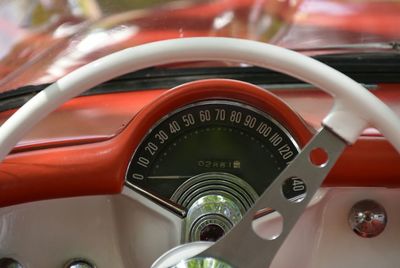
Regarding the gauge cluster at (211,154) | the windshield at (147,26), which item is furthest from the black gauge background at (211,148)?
the windshield at (147,26)

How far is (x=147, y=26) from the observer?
4.74ft

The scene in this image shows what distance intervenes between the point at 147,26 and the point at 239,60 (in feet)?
1.87

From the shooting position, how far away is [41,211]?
1.15 m

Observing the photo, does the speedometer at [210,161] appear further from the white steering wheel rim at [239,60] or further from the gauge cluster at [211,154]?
the white steering wheel rim at [239,60]

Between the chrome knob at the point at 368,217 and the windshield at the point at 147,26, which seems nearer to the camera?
the chrome knob at the point at 368,217

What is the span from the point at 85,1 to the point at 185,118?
1.79ft

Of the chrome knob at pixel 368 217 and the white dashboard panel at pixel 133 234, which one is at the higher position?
the chrome knob at pixel 368 217

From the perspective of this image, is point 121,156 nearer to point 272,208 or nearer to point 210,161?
point 210,161

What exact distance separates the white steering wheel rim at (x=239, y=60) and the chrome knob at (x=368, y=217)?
299 mm

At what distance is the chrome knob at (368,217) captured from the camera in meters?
1.18

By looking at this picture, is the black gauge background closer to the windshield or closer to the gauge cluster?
the gauge cluster

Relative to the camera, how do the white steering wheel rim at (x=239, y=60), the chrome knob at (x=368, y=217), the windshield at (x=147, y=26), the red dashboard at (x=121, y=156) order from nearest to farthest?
1. the white steering wheel rim at (x=239, y=60)
2. the red dashboard at (x=121, y=156)
3. the chrome knob at (x=368, y=217)
4. the windshield at (x=147, y=26)

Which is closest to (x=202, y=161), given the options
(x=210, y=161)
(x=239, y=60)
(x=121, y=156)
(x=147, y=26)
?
(x=210, y=161)

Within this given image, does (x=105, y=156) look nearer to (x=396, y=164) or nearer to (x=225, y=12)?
(x=396, y=164)
